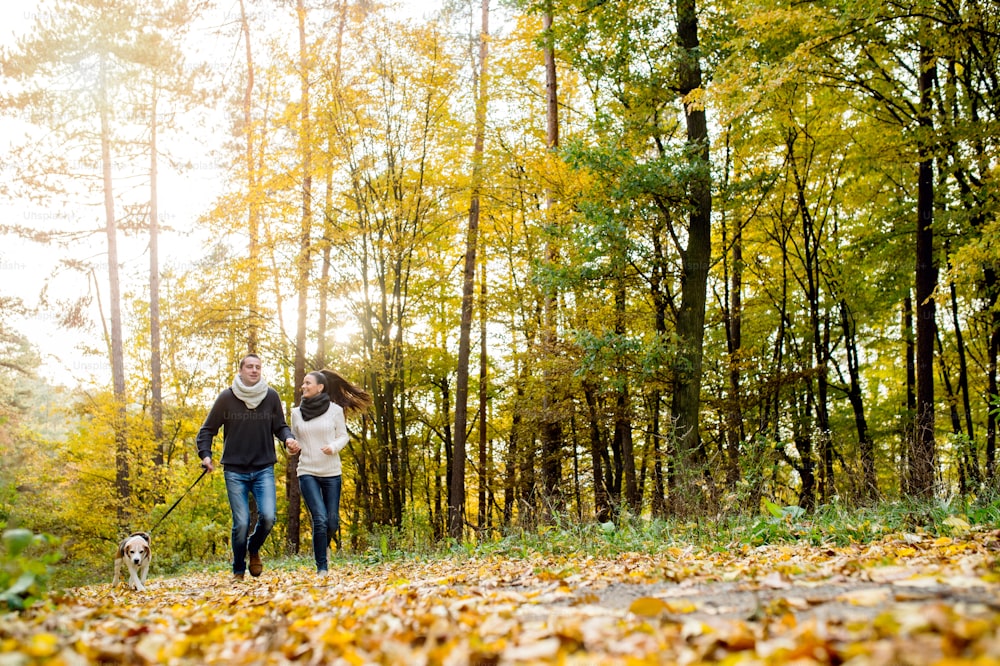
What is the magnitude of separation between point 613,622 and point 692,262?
32.5ft

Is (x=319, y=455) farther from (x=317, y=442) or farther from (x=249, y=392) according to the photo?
(x=249, y=392)

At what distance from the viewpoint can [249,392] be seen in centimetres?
698

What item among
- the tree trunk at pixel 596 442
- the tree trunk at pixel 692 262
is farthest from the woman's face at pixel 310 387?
the tree trunk at pixel 596 442

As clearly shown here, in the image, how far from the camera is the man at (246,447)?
683cm

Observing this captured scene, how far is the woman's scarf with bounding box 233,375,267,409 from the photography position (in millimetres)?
6957

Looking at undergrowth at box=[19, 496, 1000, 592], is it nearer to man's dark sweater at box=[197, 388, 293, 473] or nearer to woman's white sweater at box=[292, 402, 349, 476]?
man's dark sweater at box=[197, 388, 293, 473]

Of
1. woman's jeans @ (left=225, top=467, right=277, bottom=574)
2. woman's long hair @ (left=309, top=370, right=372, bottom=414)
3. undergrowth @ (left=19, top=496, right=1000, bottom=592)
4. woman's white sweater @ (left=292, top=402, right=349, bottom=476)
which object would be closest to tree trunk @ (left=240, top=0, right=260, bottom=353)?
woman's long hair @ (left=309, top=370, right=372, bottom=414)

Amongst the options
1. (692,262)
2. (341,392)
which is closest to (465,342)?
(692,262)

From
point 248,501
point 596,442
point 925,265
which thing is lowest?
point 596,442

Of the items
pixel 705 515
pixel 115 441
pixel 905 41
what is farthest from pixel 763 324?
pixel 115 441

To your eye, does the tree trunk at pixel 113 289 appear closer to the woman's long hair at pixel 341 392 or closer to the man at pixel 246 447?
the woman's long hair at pixel 341 392

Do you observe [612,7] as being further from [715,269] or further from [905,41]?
[715,269]

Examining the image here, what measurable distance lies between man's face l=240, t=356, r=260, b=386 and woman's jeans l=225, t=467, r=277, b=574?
0.90 metres

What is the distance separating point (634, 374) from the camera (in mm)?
→ 11500
